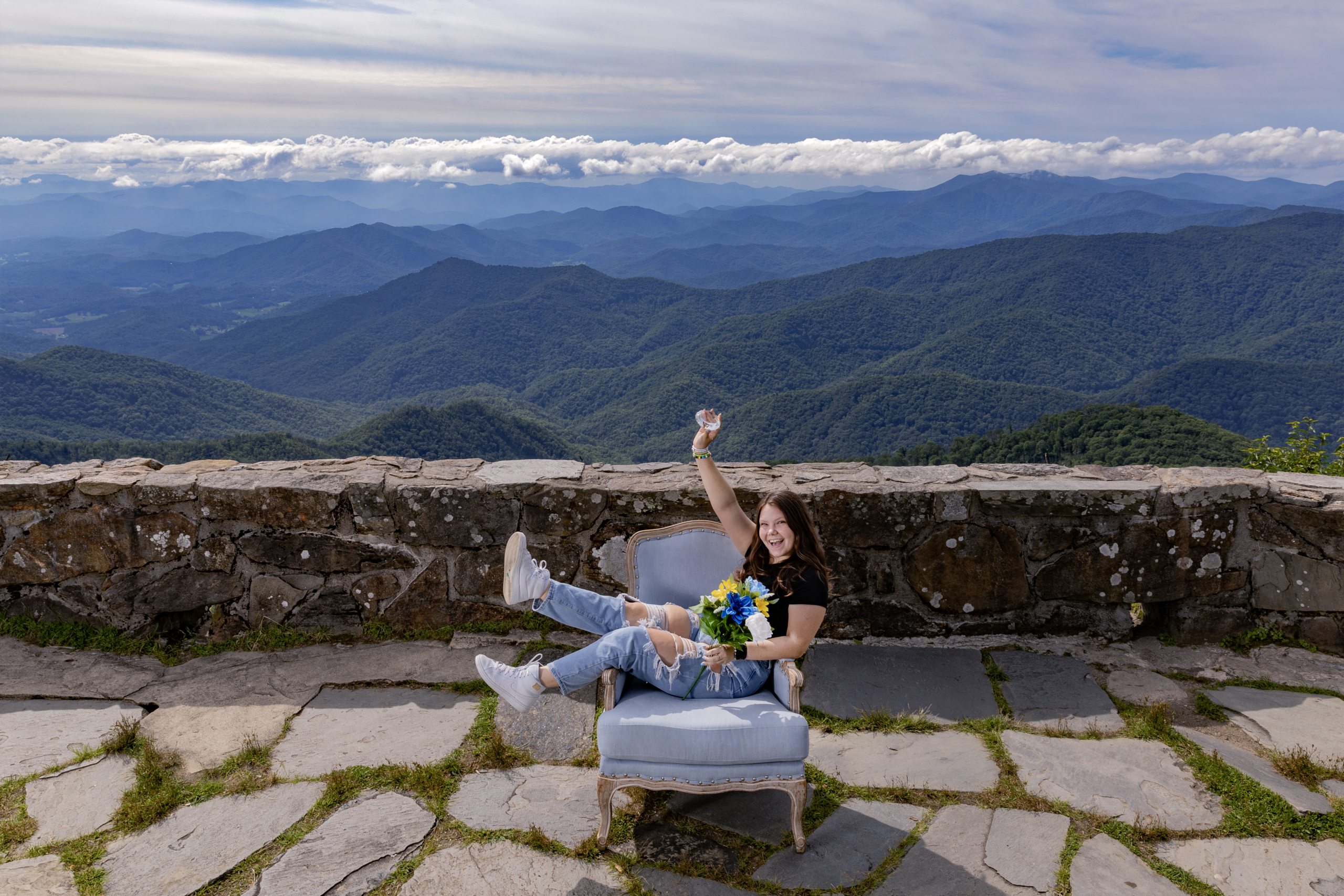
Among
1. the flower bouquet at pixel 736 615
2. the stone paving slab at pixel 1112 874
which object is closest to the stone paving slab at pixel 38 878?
the flower bouquet at pixel 736 615

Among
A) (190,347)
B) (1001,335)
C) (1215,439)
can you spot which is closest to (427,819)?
(1215,439)

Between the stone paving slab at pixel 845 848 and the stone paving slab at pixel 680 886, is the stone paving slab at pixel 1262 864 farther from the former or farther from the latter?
the stone paving slab at pixel 680 886

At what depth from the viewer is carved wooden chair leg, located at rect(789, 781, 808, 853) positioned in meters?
2.38

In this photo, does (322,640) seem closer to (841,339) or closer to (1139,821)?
(1139,821)

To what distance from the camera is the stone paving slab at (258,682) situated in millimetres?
3094

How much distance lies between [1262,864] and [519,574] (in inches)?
Result: 93.8

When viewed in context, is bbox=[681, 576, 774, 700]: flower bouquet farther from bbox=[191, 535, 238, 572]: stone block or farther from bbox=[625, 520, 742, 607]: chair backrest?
bbox=[191, 535, 238, 572]: stone block

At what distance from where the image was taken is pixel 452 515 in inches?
153

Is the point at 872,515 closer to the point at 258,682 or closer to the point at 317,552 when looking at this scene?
the point at 317,552

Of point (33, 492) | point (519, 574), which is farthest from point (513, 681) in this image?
point (33, 492)

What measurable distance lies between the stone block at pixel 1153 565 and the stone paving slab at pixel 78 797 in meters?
3.83

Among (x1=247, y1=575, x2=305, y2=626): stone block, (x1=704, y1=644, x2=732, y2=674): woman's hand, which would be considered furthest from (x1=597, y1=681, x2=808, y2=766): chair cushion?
(x1=247, y1=575, x2=305, y2=626): stone block

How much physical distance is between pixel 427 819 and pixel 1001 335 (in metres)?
121

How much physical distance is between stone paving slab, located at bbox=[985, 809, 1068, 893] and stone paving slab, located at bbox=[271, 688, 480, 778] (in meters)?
1.89
